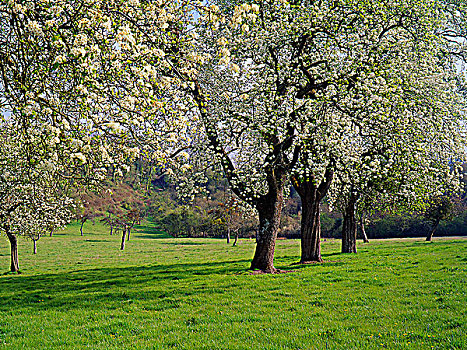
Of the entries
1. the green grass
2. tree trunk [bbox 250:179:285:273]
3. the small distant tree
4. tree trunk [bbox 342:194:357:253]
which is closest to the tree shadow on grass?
the green grass

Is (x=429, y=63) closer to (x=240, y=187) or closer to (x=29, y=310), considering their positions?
(x=240, y=187)

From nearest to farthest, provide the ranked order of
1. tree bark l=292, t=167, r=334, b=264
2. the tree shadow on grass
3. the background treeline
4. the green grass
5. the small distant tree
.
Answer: the green grass → the tree shadow on grass → tree bark l=292, t=167, r=334, b=264 → the small distant tree → the background treeline

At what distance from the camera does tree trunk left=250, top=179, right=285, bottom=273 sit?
18.2m

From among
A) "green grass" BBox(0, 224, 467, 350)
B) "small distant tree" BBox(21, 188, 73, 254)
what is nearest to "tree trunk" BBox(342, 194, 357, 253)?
"green grass" BBox(0, 224, 467, 350)

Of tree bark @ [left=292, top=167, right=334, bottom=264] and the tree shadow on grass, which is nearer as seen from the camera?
the tree shadow on grass

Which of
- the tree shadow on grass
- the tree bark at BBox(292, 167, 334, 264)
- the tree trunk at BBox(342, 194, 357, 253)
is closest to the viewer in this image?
the tree shadow on grass

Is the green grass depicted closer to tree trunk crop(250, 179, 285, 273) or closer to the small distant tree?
tree trunk crop(250, 179, 285, 273)

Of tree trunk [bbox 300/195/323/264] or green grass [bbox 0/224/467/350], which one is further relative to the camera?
tree trunk [bbox 300/195/323/264]

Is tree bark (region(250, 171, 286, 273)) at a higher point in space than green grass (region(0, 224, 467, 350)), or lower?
higher

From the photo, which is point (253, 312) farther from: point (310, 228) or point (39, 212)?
point (39, 212)

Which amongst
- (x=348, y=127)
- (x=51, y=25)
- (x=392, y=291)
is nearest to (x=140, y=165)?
(x=51, y=25)

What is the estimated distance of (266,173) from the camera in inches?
713

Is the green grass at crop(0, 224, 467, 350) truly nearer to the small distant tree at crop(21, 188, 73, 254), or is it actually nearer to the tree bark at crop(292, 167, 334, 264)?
the tree bark at crop(292, 167, 334, 264)

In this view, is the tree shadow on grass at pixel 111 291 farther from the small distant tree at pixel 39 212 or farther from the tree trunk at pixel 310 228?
the tree trunk at pixel 310 228
